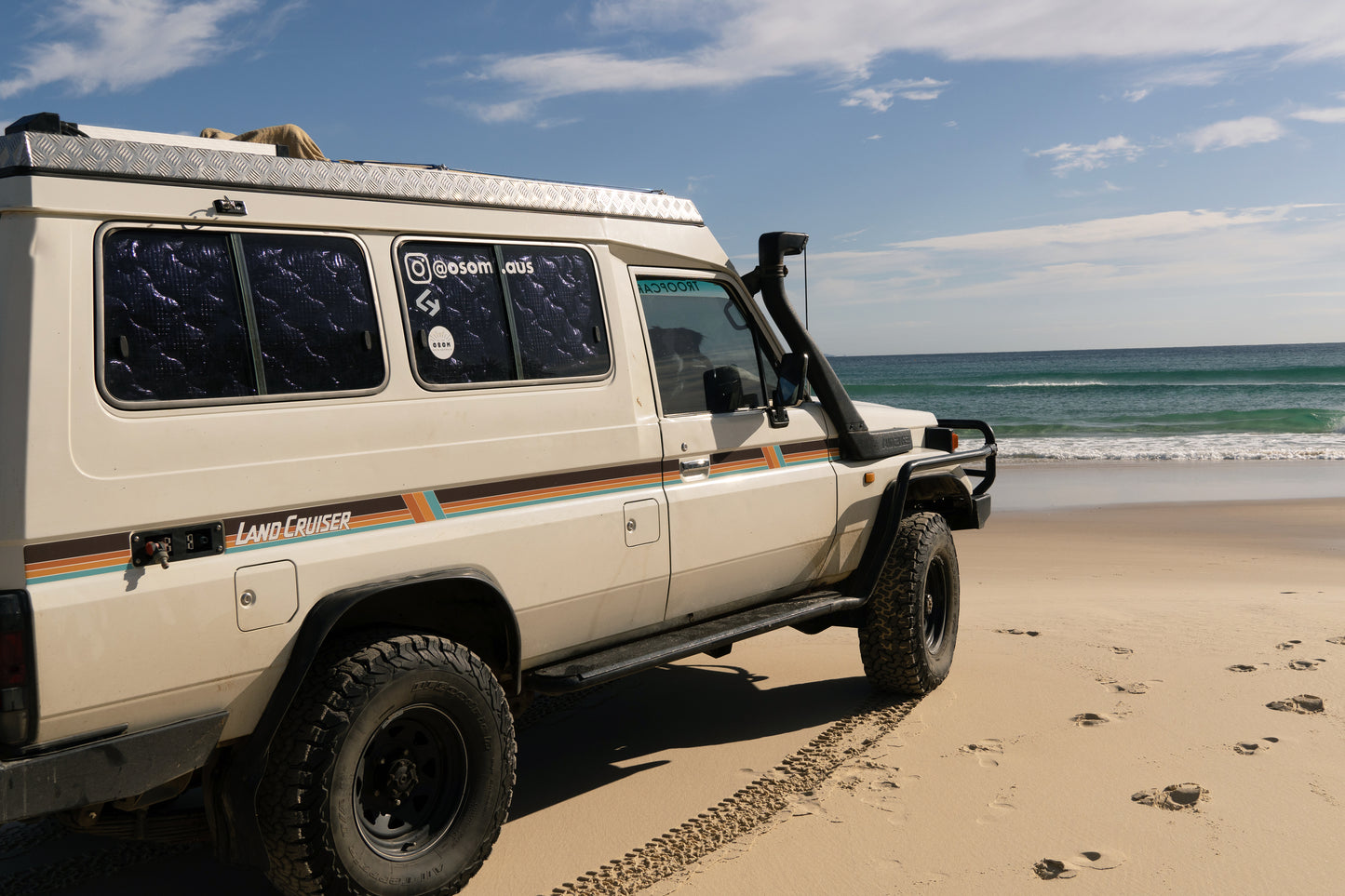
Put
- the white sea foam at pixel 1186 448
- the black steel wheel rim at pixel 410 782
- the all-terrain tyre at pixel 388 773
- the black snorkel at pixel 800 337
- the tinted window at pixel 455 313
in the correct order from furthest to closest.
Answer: the white sea foam at pixel 1186 448 → the black snorkel at pixel 800 337 → the tinted window at pixel 455 313 → the black steel wheel rim at pixel 410 782 → the all-terrain tyre at pixel 388 773

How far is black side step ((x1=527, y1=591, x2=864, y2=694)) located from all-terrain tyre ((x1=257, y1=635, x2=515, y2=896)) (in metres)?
0.28

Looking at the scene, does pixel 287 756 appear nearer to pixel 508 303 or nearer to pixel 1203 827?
pixel 508 303

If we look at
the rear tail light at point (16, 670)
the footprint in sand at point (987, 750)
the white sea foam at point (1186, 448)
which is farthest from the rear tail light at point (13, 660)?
the white sea foam at point (1186, 448)

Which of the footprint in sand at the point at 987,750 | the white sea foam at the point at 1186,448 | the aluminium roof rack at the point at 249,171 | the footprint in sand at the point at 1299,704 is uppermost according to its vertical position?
the aluminium roof rack at the point at 249,171

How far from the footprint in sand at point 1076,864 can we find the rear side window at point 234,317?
2.72 meters

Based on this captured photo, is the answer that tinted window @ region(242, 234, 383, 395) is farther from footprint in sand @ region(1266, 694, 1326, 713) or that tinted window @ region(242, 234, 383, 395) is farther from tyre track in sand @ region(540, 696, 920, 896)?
footprint in sand @ region(1266, 694, 1326, 713)

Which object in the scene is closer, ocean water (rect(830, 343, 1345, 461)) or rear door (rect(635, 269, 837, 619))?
rear door (rect(635, 269, 837, 619))

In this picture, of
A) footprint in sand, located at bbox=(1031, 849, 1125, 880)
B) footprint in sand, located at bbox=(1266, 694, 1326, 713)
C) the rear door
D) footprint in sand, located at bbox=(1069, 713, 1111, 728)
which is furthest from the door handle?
footprint in sand, located at bbox=(1266, 694, 1326, 713)

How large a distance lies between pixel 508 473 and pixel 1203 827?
9.20 feet

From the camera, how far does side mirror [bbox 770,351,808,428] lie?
4707mm

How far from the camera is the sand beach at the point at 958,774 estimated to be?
3.61 metres

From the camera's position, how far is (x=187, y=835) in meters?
3.17

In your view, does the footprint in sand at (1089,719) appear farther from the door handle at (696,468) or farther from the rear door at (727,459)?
the door handle at (696,468)

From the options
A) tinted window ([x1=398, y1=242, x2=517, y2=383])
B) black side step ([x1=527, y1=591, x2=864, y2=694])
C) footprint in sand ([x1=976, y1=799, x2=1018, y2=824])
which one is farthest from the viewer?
footprint in sand ([x1=976, y1=799, x2=1018, y2=824])
